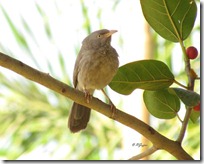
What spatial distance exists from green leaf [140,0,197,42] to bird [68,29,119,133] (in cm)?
77

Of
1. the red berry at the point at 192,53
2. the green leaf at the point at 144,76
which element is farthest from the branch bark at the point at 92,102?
the red berry at the point at 192,53

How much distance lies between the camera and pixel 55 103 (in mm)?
4977

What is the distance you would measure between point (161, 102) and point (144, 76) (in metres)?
0.18

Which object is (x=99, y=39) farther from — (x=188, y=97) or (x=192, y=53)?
(x=188, y=97)

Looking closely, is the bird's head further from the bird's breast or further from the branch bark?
the branch bark

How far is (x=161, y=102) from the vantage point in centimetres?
236

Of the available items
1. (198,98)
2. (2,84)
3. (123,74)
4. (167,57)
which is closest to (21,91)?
(2,84)

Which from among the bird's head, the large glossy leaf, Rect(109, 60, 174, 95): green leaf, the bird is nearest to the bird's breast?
the bird

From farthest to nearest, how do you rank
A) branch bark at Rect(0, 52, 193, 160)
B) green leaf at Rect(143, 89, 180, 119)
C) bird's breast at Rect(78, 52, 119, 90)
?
bird's breast at Rect(78, 52, 119, 90)
green leaf at Rect(143, 89, 180, 119)
branch bark at Rect(0, 52, 193, 160)

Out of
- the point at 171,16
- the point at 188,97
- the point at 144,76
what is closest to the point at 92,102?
the point at 144,76

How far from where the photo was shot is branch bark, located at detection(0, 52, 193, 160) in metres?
2.00

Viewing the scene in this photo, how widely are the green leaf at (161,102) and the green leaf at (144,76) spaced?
66 mm

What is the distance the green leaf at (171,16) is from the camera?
7.43 feet

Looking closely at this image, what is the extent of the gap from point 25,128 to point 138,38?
6.01ft
